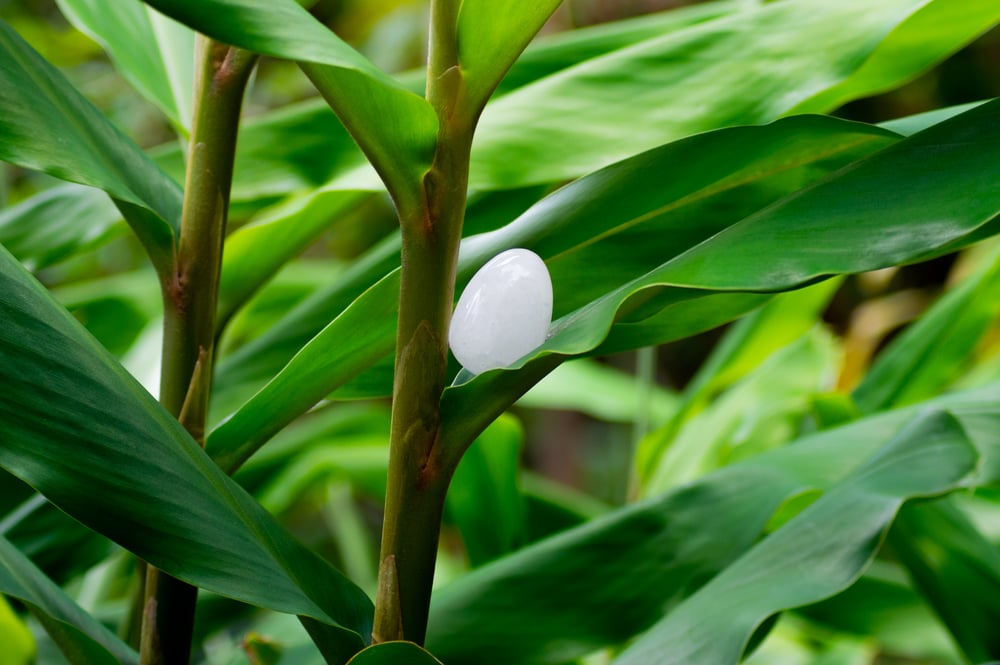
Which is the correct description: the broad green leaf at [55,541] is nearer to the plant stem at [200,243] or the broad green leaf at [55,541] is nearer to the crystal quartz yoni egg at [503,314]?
the plant stem at [200,243]

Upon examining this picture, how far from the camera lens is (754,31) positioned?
377mm

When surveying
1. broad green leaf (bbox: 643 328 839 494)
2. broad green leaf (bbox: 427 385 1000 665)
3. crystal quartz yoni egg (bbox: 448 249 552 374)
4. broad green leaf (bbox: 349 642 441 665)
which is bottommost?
broad green leaf (bbox: 643 328 839 494)

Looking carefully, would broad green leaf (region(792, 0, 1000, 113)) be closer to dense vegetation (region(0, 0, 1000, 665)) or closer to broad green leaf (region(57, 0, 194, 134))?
dense vegetation (region(0, 0, 1000, 665))

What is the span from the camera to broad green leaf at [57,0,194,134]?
41 cm

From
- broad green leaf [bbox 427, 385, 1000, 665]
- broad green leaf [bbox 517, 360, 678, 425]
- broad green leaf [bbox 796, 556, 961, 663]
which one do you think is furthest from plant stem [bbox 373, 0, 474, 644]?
broad green leaf [bbox 517, 360, 678, 425]

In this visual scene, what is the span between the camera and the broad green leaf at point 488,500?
1.72ft

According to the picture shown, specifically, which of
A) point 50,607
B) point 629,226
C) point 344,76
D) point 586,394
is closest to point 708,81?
point 629,226

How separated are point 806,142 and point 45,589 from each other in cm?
29

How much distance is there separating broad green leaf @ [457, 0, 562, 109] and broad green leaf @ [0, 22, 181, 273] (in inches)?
4.9

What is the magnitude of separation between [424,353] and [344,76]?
0.08m

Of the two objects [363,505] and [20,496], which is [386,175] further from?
[363,505]

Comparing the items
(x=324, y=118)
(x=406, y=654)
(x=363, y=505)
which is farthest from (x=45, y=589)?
(x=363, y=505)

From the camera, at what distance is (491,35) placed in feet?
0.81

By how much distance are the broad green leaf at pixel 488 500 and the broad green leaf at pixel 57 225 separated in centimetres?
23
